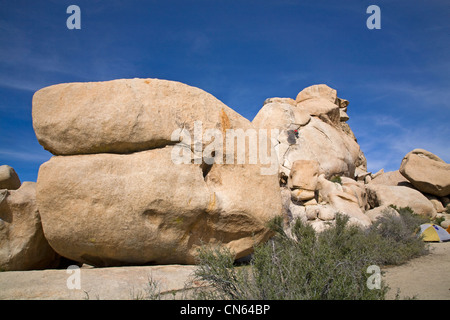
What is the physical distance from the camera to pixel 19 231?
5.37 m

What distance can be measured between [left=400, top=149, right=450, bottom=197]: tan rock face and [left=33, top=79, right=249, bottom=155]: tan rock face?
17.5m

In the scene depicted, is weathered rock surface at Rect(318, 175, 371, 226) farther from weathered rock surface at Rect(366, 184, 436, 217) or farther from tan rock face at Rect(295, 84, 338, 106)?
tan rock face at Rect(295, 84, 338, 106)

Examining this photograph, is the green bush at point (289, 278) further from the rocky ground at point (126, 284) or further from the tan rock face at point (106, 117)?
the tan rock face at point (106, 117)

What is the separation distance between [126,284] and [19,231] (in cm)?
251

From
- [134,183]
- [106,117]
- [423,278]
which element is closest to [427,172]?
[423,278]

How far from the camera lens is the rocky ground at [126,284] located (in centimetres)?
386

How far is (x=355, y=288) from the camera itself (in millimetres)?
3553

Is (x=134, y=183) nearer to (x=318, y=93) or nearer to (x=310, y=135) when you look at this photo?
(x=310, y=135)

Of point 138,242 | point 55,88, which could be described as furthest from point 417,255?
point 55,88

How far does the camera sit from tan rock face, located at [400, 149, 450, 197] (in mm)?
18031

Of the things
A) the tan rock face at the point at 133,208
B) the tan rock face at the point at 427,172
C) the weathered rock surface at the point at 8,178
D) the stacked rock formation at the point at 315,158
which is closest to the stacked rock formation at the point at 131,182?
the tan rock face at the point at 133,208

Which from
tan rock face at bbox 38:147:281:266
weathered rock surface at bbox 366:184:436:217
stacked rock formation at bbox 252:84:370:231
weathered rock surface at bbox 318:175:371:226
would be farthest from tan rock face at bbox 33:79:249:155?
weathered rock surface at bbox 366:184:436:217

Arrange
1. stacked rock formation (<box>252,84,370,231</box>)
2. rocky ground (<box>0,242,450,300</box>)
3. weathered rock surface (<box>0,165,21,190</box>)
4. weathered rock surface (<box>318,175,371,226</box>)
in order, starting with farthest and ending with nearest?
stacked rock formation (<box>252,84,370,231</box>) → weathered rock surface (<box>318,175,371,226</box>) → weathered rock surface (<box>0,165,21,190</box>) → rocky ground (<box>0,242,450,300</box>)

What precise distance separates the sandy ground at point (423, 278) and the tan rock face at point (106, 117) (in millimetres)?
4260
